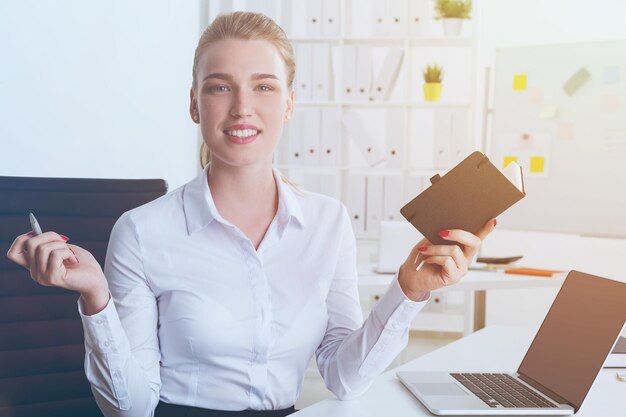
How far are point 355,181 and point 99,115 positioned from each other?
65.7 inches

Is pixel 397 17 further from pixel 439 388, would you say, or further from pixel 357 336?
pixel 439 388

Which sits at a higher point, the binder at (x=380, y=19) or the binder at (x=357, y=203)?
the binder at (x=380, y=19)

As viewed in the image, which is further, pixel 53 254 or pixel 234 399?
pixel 234 399

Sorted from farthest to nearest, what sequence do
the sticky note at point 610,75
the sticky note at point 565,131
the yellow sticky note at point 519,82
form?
the yellow sticky note at point 519,82 < the sticky note at point 565,131 < the sticky note at point 610,75

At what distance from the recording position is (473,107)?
13.7 feet

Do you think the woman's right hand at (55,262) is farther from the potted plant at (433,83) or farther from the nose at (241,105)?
the potted plant at (433,83)

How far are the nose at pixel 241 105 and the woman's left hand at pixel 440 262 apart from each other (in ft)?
1.27

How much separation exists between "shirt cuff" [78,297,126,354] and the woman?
1.4 inches

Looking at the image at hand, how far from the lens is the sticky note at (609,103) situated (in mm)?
3996

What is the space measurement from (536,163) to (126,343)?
3399 mm

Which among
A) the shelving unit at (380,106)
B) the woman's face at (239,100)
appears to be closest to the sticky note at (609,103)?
the shelving unit at (380,106)

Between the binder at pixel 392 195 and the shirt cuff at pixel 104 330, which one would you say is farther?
the binder at pixel 392 195

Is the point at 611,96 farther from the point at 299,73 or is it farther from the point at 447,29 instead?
the point at 299,73

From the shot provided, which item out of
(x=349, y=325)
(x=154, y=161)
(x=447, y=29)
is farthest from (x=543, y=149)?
(x=349, y=325)
